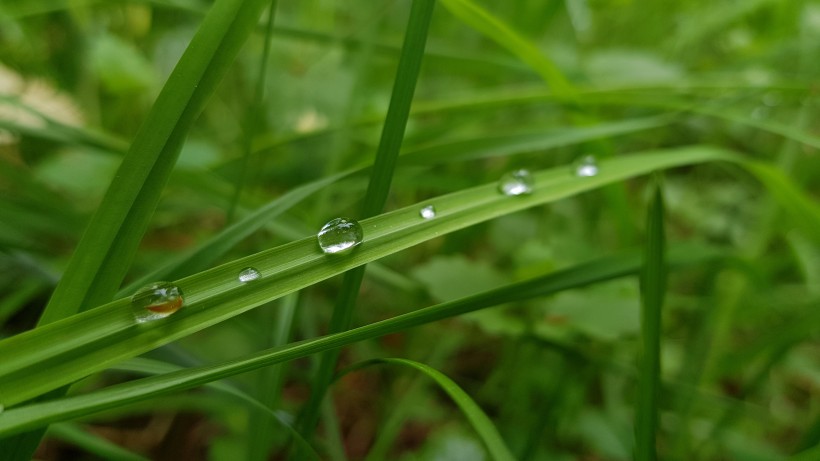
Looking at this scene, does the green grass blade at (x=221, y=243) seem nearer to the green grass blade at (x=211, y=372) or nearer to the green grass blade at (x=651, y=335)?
the green grass blade at (x=211, y=372)

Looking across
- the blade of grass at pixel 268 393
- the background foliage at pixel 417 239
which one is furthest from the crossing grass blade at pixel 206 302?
the blade of grass at pixel 268 393

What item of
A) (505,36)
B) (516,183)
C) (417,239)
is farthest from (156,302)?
(505,36)

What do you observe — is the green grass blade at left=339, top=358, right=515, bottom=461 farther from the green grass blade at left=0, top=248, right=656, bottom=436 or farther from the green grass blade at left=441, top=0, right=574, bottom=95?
the green grass blade at left=441, top=0, right=574, bottom=95

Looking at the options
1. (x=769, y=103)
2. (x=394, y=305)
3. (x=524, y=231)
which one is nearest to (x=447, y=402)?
(x=394, y=305)

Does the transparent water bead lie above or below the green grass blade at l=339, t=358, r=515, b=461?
above

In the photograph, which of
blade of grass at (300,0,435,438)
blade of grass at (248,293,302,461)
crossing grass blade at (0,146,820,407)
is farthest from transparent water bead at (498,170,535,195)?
blade of grass at (248,293,302,461)

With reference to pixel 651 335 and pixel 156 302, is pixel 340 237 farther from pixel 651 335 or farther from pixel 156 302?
pixel 651 335

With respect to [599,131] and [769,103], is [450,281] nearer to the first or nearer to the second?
[599,131]
